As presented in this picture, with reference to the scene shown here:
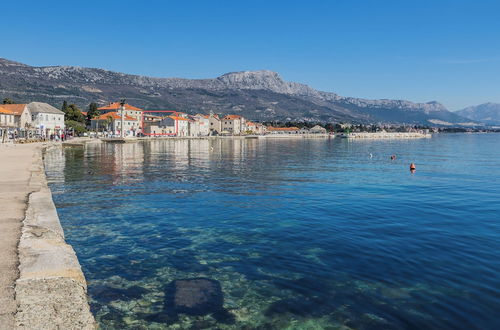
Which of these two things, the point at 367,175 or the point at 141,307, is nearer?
the point at 141,307

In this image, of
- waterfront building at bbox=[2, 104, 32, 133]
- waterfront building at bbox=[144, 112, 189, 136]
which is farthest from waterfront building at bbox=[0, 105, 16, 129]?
waterfront building at bbox=[144, 112, 189, 136]

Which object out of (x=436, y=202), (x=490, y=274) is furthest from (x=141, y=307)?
(x=436, y=202)

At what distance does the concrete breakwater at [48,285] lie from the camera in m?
7.06

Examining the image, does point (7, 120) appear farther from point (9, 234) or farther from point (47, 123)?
point (9, 234)

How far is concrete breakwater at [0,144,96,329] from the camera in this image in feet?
23.2

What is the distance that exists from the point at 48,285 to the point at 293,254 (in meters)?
7.84

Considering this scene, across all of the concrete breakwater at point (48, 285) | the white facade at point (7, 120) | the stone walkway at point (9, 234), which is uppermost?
the white facade at point (7, 120)

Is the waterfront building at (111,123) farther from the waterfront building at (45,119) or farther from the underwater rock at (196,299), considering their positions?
the underwater rock at (196,299)

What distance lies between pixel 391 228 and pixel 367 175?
22393 mm

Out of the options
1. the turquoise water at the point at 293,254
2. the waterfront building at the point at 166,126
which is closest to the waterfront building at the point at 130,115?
the waterfront building at the point at 166,126

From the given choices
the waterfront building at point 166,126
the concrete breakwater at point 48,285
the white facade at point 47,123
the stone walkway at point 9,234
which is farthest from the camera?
the waterfront building at point 166,126

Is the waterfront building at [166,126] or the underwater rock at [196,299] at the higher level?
the waterfront building at [166,126]

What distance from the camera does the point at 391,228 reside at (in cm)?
1727

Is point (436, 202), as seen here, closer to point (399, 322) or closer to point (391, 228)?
point (391, 228)
